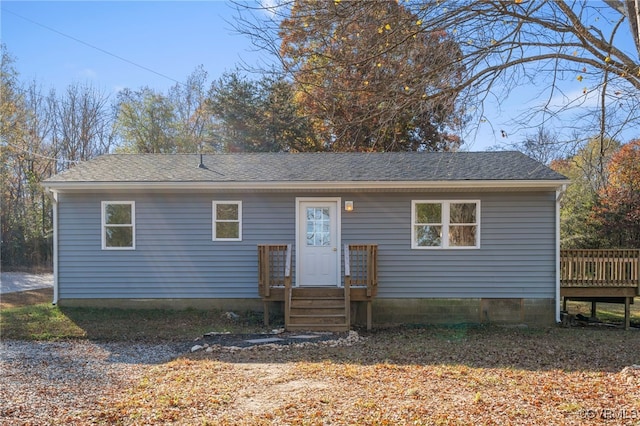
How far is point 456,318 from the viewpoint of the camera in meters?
10.4

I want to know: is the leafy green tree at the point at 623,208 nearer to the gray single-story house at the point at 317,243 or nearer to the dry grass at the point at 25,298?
the gray single-story house at the point at 317,243

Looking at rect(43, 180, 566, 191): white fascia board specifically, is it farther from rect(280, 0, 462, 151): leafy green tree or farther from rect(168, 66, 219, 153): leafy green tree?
rect(168, 66, 219, 153): leafy green tree

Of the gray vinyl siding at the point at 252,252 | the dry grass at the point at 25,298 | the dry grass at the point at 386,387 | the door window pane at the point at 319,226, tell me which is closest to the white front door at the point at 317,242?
the door window pane at the point at 319,226

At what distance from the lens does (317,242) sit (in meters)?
10.7

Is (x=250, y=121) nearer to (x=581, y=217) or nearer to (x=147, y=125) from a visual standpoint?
(x=147, y=125)

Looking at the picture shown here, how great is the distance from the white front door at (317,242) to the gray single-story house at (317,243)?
23 millimetres

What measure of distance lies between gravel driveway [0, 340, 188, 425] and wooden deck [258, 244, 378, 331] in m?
2.28

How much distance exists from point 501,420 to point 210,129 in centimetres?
2382

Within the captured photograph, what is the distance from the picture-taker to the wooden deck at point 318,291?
9352 millimetres

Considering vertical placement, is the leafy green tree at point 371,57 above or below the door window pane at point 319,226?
above

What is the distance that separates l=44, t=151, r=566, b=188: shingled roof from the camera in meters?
10.2

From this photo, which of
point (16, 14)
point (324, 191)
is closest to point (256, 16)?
point (324, 191)

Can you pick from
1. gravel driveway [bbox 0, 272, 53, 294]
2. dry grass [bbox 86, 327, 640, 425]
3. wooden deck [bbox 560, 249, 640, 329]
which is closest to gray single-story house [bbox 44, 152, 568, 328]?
wooden deck [bbox 560, 249, 640, 329]

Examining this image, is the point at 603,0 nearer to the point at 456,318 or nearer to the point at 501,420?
the point at 501,420
